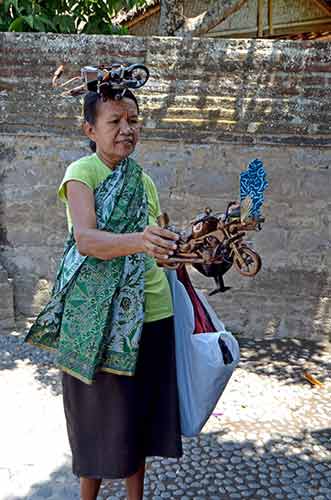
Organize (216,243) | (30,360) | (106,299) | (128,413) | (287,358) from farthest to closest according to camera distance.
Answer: (287,358) → (30,360) → (128,413) → (106,299) → (216,243)

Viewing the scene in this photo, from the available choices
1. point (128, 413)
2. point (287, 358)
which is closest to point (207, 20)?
point (287, 358)

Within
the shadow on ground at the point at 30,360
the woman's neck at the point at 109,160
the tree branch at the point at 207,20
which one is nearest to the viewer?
the woman's neck at the point at 109,160

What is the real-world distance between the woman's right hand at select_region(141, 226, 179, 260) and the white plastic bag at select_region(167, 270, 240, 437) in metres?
0.61

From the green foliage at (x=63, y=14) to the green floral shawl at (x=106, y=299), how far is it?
328 cm

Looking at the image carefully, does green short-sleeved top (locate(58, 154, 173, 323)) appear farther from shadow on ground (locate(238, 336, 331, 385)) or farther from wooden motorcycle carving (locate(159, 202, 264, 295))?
shadow on ground (locate(238, 336, 331, 385))

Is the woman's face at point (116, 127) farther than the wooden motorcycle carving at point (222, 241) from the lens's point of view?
Yes

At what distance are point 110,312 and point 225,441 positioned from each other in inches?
62.3

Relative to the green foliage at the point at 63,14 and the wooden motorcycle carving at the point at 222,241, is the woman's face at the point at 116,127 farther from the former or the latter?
the green foliage at the point at 63,14

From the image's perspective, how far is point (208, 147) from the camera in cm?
436

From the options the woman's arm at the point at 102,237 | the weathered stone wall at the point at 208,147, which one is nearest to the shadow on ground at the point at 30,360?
the weathered stone wall at the point at 208,147

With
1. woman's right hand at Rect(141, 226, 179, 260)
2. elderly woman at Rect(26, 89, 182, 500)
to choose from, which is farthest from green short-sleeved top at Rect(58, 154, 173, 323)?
woman's right hand at Rect(141, 226, 179, 260)

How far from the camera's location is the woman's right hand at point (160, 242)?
1633 mm

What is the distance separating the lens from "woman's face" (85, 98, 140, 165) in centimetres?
198

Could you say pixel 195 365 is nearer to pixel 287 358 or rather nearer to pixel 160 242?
pixel 160 242
